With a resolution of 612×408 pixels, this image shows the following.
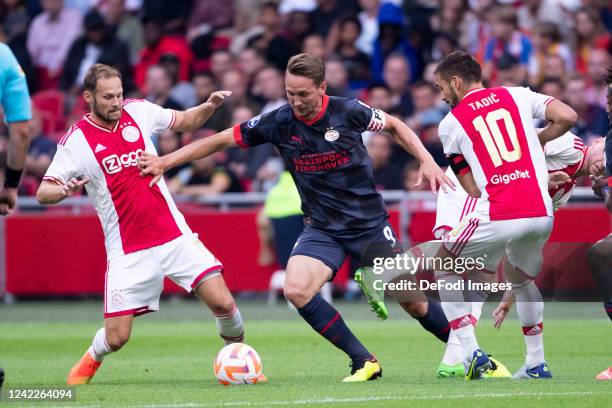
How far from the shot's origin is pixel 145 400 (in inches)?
315

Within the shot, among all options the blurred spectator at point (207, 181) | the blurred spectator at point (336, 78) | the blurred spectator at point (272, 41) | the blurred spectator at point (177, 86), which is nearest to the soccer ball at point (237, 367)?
the blurred spectator at point (207, 181)

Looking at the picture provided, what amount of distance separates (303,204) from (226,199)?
8837mm

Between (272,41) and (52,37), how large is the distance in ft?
15.1

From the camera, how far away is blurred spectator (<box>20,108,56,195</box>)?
766 inches

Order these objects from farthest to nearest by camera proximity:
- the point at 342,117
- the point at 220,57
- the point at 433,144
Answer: the point at 220,57 < the point at 433,144 < the point at 342,117

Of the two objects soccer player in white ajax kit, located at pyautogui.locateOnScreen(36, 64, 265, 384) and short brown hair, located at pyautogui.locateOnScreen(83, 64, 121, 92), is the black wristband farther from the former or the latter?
short brown hair, located at pyautogui.locateOnScreen(83, 64, 121, 92)

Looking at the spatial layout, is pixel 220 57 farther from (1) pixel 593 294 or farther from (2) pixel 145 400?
(2) pixel 145 400

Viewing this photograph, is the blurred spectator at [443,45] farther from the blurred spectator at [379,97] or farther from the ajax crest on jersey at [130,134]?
the ajax crest on jersey at [130,134]

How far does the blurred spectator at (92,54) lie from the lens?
72.1 feet

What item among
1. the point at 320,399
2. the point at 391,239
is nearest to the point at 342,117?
the point at 391,239

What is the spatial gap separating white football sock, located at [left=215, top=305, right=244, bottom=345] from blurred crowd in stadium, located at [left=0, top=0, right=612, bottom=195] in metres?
8.21

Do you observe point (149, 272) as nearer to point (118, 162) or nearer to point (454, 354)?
point (118, 162)

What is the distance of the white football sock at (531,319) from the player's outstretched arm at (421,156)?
1014mm

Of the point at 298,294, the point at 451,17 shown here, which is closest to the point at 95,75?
the point at 298,294
